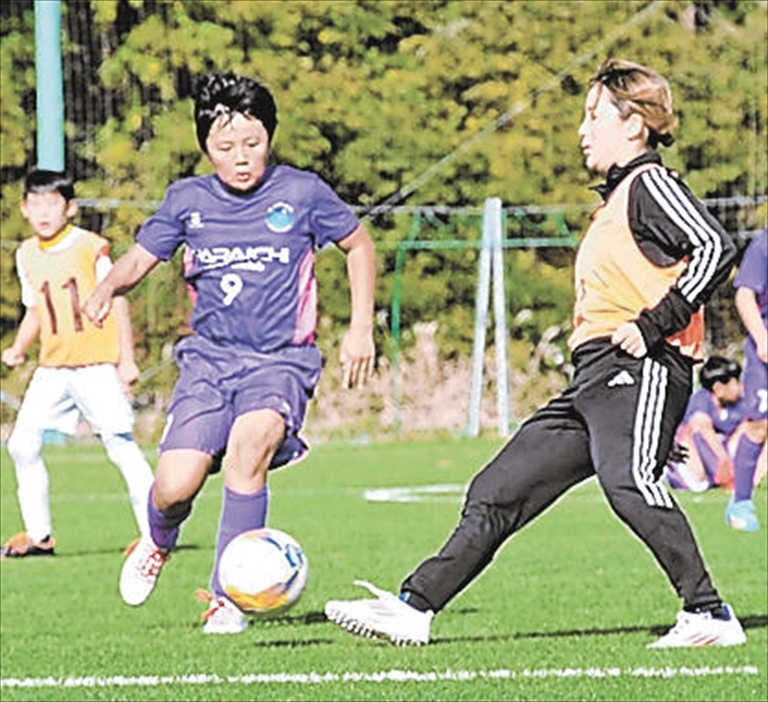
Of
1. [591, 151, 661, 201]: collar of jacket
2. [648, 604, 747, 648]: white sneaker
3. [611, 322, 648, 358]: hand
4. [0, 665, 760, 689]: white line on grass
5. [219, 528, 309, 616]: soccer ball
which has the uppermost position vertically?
[591, 151, 661, 201]: collar of jacket

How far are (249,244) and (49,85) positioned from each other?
48.9 feet

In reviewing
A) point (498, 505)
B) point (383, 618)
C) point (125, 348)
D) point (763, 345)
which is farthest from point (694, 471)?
point (383, 618)

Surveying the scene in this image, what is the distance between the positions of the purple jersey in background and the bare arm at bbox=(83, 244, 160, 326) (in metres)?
0.07

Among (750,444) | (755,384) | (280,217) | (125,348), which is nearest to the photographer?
(280,217)

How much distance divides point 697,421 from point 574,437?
10.4m

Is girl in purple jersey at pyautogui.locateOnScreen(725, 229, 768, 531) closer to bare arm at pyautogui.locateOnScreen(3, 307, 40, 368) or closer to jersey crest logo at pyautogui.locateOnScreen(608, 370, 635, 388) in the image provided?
bare arm at pyautogui.locateOnScreen(3, 307, 40, 368)

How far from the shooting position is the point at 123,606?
9.61m

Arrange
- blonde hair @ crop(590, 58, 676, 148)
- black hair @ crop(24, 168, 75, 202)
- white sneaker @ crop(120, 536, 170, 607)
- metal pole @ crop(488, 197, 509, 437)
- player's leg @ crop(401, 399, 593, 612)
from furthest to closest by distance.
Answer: metal pole @ crop(488, 197, 509, 437), black hair @ crop(24, 168, 75, 202), white sneaker @ crop(120, 536, 170, 607), blonde hair @ crop(590, 58, 676, 148), player's leg @ crop(401, 399, 593, 612)

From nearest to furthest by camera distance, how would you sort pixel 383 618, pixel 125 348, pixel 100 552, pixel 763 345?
pixel 383 618 → pixel 125 348 → pixel 763 345 → pixel 100 552

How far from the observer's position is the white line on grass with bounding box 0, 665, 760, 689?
7137 millimetres

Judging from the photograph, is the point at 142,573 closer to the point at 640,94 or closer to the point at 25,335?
the point at 640,94

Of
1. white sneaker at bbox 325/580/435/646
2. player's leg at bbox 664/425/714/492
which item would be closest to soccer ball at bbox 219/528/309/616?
white sneaker at bbox 325/580/435/646

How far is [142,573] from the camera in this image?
8.47 m

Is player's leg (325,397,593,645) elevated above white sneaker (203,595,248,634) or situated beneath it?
elevated above
